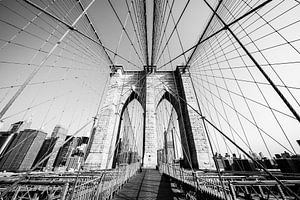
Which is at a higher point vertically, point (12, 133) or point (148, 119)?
point (148, 119)

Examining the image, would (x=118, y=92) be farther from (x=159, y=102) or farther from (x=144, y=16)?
(x=144, y=16)

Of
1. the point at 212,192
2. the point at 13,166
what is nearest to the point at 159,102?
the point at 212,192

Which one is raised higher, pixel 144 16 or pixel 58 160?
pixel 144 16

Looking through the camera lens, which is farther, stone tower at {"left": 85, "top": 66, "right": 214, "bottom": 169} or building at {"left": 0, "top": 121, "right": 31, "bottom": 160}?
stone tower at {"left": 85, "top": 66, "right": 214, "bottom": 169}

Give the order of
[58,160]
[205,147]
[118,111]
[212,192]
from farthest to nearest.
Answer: [58,160], [118,111], [205,147], [212,192]

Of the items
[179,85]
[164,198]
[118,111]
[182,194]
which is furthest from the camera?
[179,85]

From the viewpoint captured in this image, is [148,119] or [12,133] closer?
[148,119]

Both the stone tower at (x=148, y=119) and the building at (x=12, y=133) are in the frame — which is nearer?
the building at (x=12, y=133)

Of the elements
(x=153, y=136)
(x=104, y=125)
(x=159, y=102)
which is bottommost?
(x=153, y=136)
